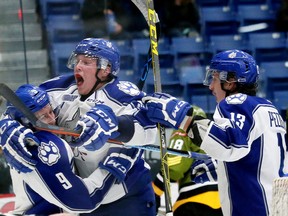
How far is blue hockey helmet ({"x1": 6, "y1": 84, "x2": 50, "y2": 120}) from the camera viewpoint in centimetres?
384

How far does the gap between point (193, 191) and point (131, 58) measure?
190cm

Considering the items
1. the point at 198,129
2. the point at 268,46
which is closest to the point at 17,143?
the point at 198,129

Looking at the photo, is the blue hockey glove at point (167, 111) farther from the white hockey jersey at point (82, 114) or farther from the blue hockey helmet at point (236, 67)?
the blue hockey helmet at point (236, 67)

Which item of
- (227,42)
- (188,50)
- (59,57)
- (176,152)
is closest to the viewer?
(176,152)

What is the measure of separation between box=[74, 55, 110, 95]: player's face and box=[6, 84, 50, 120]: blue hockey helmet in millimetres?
171

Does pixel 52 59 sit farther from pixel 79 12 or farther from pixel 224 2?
pixel 224 2

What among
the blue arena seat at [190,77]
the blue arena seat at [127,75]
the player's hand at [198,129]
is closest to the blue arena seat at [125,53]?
the blue arena seat at [127,75]

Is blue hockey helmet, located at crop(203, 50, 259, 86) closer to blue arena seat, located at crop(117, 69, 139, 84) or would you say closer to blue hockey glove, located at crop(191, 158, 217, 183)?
blue hockey glove, located at crop(191, 158, 217, 183)

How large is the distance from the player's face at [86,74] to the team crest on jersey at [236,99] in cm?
53

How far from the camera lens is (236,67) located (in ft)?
13.1

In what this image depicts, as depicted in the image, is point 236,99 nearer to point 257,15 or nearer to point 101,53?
point 101,53

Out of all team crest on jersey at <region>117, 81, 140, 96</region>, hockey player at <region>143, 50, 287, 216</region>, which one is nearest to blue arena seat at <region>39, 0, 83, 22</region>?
team crest on jersey at <region>117, 81, 140, 96</region>

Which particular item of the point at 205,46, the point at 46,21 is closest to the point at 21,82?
the point at 46,21

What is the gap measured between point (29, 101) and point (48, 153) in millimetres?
215
